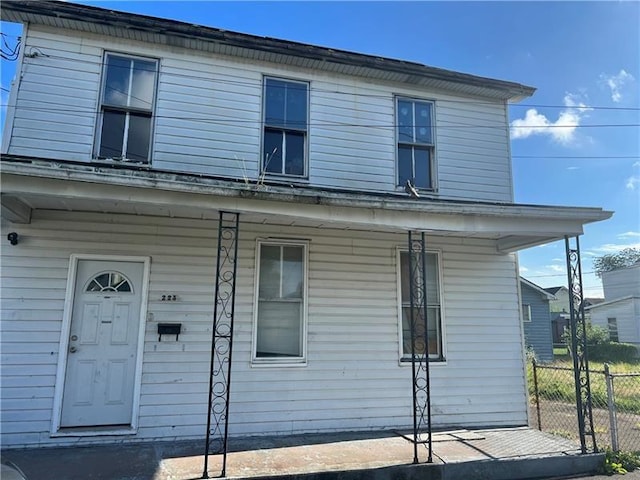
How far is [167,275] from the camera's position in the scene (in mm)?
5699

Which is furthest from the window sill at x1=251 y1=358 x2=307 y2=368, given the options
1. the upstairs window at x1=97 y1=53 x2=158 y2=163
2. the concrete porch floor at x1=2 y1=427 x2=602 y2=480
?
the upstairs window at x1=97 y1=53 x2=158 y2=163

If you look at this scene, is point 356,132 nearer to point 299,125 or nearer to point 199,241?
point 299,125

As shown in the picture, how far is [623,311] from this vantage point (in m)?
25.2

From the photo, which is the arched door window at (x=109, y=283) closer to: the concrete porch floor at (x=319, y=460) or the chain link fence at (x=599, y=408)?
the concrete porch floor at (x=319, y=460)

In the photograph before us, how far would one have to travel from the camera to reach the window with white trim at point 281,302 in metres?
5.99

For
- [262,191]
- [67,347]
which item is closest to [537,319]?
[262,191]

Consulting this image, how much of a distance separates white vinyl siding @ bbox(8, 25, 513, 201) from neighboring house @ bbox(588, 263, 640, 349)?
2088 centimetres

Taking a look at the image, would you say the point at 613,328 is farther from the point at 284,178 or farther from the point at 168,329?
the point at 168,329

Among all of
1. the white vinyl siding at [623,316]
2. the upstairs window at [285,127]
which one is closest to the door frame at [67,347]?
the upstairs window at [285,127]

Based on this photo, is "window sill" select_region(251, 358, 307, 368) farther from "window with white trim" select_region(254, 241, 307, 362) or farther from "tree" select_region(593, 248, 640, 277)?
"tree" select_region(593, 248, 640, 277)

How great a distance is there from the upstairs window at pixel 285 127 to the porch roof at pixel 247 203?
163 centimetres

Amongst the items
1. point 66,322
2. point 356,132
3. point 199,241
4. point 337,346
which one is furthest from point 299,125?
point 66,322

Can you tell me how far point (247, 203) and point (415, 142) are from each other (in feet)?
12.9

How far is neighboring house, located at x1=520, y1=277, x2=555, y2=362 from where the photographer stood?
21.6 metres
